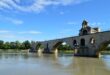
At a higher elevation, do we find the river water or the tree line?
the tree line

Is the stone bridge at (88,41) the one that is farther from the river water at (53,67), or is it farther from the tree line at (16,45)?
the tree line at (16,45)

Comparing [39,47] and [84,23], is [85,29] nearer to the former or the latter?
[84,23]

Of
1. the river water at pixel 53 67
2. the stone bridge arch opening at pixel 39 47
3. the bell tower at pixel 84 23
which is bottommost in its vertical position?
the river water at pixel 53 67

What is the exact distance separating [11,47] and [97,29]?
65.6 metres

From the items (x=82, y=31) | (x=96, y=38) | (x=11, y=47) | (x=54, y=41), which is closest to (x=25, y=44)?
(x=11, y=47)

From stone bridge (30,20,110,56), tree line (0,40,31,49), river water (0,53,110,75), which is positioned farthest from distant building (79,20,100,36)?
tree line (0,40,31,49)

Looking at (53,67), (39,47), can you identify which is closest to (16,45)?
(39,47)

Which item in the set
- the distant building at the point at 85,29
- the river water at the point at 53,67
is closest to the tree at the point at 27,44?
the distant building at the point at 85,29

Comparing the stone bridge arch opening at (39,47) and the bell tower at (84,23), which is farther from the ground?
the bell tower at (84,23)

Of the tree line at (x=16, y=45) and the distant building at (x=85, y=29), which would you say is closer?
the distant building at (x=85, y=29)

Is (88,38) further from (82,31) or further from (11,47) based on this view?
(11,47)

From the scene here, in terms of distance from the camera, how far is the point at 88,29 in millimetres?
53875

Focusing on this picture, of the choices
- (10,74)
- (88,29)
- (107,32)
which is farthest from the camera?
(88,29)

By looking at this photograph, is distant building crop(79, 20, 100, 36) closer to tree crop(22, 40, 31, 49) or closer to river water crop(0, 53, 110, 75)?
river water crop(0, 53, 110, 75)
